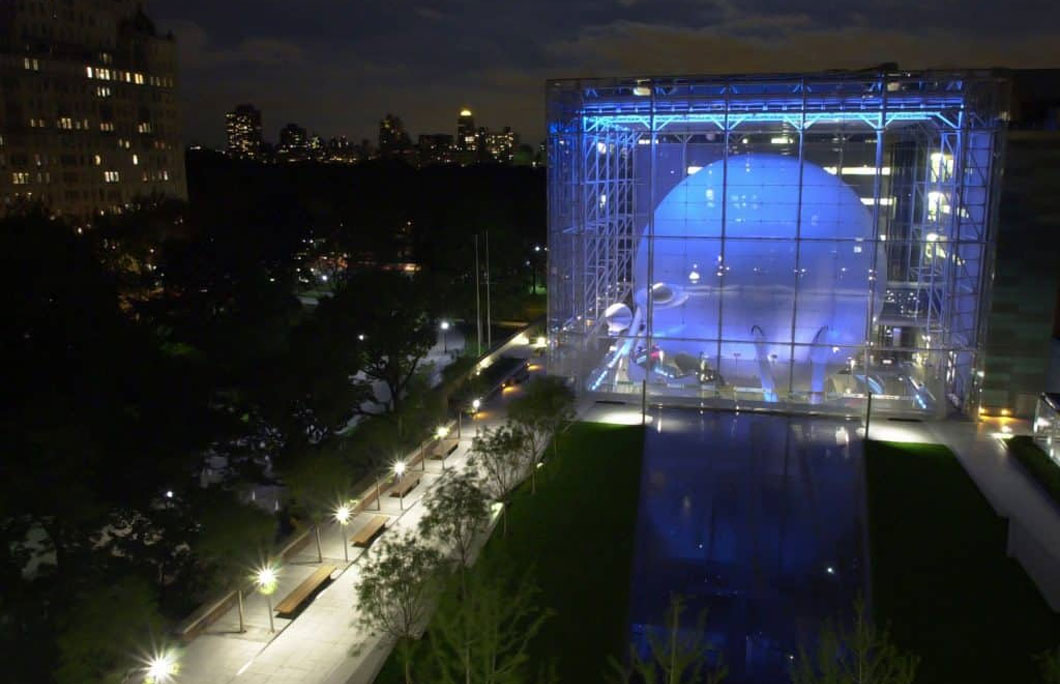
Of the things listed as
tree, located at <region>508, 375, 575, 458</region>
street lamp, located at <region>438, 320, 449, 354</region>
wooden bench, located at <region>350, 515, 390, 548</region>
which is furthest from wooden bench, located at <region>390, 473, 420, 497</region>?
street lamp, located at <region>438, 320, 449, 354</region>

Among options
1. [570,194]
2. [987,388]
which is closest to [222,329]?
[570,194]

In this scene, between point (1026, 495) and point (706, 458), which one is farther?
point (706, 458)

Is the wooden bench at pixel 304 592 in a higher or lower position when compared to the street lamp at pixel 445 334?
lower

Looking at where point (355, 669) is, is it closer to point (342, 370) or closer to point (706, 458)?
point (342, 370)

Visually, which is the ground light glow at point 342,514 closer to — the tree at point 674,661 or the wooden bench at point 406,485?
the wooden bench at point 406,485

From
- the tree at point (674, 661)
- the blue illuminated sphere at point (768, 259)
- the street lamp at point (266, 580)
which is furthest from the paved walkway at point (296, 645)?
the blue illuminated sphere at point (768, 259)

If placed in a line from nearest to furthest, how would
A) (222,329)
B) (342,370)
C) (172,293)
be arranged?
(342,370) < (222,329) < (172,293)

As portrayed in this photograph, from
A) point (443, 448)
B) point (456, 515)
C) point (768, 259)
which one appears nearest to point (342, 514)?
point (456, 515)
